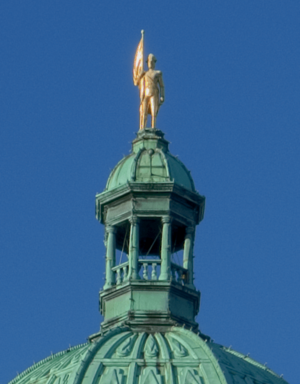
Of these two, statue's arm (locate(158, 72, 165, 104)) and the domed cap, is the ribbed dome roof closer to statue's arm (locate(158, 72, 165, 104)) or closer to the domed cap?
the domed cap

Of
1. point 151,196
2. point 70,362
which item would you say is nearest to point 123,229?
point 151,196

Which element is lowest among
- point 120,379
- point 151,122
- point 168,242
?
point 120,379

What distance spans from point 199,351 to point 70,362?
5.04 meters

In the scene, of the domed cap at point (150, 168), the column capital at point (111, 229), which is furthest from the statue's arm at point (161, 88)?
the column capital at point (111, 229)

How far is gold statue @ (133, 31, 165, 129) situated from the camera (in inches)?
3647

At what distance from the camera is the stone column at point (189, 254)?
8781 centimetres

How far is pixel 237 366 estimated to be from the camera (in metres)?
83.6

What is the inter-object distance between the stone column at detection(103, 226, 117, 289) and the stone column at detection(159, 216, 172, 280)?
2.19 m

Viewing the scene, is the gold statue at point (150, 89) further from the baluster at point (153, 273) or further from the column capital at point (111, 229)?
the baluster at point (153, 273)

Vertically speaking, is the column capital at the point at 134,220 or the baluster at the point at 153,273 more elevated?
the column capital at the point at 134,220

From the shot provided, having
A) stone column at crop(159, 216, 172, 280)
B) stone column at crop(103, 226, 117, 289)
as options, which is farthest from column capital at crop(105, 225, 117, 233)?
stone column at crop(159, 216, 172, 280)

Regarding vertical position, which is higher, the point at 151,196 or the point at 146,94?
the point at 146,94

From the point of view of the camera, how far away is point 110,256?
288 ft

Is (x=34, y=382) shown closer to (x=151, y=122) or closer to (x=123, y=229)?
(x=123, y=229)
